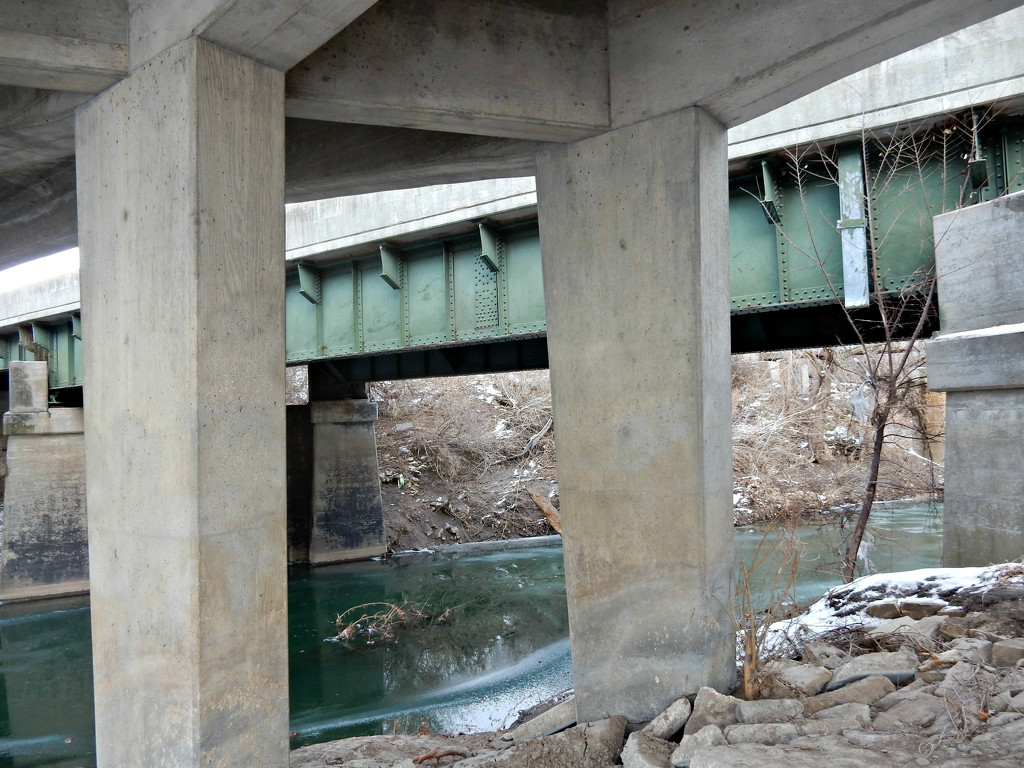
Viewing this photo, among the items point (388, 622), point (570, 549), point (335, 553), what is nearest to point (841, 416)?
point (335, 553)

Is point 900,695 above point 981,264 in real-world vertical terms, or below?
below

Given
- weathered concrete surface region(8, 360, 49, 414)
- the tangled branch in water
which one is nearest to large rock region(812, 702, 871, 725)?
the tangled branch in water

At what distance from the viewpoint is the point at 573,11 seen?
516cm

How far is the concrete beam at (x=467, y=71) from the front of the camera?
15.2 ft

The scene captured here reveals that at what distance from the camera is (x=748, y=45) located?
454cm

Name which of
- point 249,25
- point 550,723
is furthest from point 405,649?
point 249,25

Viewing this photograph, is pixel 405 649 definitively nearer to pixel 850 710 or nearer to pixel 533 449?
pixel 850 710

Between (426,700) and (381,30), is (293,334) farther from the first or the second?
(381,30)

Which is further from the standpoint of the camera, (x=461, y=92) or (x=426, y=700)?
(x=426, y=700)

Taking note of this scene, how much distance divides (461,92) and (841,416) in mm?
26370

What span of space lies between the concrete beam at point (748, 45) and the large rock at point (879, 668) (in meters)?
3.53

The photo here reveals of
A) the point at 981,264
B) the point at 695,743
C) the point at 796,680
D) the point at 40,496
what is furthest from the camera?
the point at 40,496

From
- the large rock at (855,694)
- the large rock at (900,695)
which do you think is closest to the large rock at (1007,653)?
the large rock at (900,695)

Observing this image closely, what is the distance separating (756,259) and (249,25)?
24.3 feet
